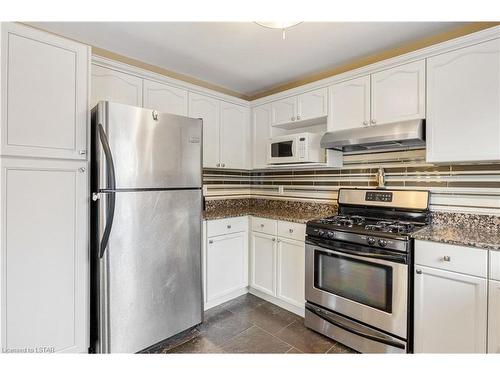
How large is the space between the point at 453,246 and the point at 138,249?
1.95 metres

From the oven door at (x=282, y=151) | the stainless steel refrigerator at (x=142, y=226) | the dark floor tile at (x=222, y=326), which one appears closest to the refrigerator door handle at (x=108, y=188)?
the stainless steel refrigerator at (x=142, y=226)

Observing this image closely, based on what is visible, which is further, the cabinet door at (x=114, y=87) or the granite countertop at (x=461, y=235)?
the cabinet door at (x=114, y=87)

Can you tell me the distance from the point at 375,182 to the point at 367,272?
92 centimetres

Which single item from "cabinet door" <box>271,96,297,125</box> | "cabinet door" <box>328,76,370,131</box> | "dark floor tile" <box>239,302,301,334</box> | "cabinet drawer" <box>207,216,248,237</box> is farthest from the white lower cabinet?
"cabinet door" <box>328,76,370,131</box>

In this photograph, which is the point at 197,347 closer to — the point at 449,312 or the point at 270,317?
the point at 270,317

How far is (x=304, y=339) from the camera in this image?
2045 millimetres

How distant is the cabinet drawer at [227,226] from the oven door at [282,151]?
2.30 ft

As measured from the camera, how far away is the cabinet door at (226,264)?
2.44 m

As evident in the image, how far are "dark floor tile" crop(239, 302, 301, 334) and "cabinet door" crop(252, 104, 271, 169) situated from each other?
1.49 meters

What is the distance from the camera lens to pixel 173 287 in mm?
1944

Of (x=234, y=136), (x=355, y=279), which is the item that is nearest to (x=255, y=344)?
(x=355, y=279)

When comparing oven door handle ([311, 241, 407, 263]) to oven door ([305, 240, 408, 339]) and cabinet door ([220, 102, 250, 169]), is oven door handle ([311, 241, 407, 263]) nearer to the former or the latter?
oven door ([305, 240, 408, 339])

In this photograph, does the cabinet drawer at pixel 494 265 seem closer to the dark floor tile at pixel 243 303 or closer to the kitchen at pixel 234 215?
the kitchen at pixel 234 215

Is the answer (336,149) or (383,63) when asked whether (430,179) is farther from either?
(383,63)
